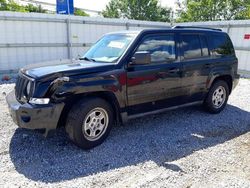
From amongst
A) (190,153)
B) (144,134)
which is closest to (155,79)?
(144,134)

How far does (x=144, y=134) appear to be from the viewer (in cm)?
433

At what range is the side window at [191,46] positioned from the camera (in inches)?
184

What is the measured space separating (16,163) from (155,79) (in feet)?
8.38

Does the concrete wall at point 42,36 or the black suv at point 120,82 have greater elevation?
the concrete wall at point 42,36

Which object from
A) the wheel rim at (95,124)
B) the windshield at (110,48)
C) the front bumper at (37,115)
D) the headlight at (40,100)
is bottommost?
the wheel rim at (95,124)

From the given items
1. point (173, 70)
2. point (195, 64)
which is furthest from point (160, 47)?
point (195, 64)

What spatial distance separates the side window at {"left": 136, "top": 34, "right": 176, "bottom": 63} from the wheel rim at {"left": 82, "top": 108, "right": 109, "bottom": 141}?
125 cm

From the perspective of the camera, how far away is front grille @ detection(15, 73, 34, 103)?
347 cm

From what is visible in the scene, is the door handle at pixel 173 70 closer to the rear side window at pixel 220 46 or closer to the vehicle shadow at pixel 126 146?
the vehicle shadow at pixel 126 146

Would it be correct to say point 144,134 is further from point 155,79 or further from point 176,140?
point 155,79

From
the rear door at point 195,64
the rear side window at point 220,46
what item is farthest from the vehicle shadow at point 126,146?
the rear side window at point 220,46

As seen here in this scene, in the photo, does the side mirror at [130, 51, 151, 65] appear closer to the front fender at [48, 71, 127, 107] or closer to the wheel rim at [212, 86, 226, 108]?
the front fender at [48, 71, 127, 107]

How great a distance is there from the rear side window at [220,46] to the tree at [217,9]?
19.3m

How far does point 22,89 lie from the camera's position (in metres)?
3.58
